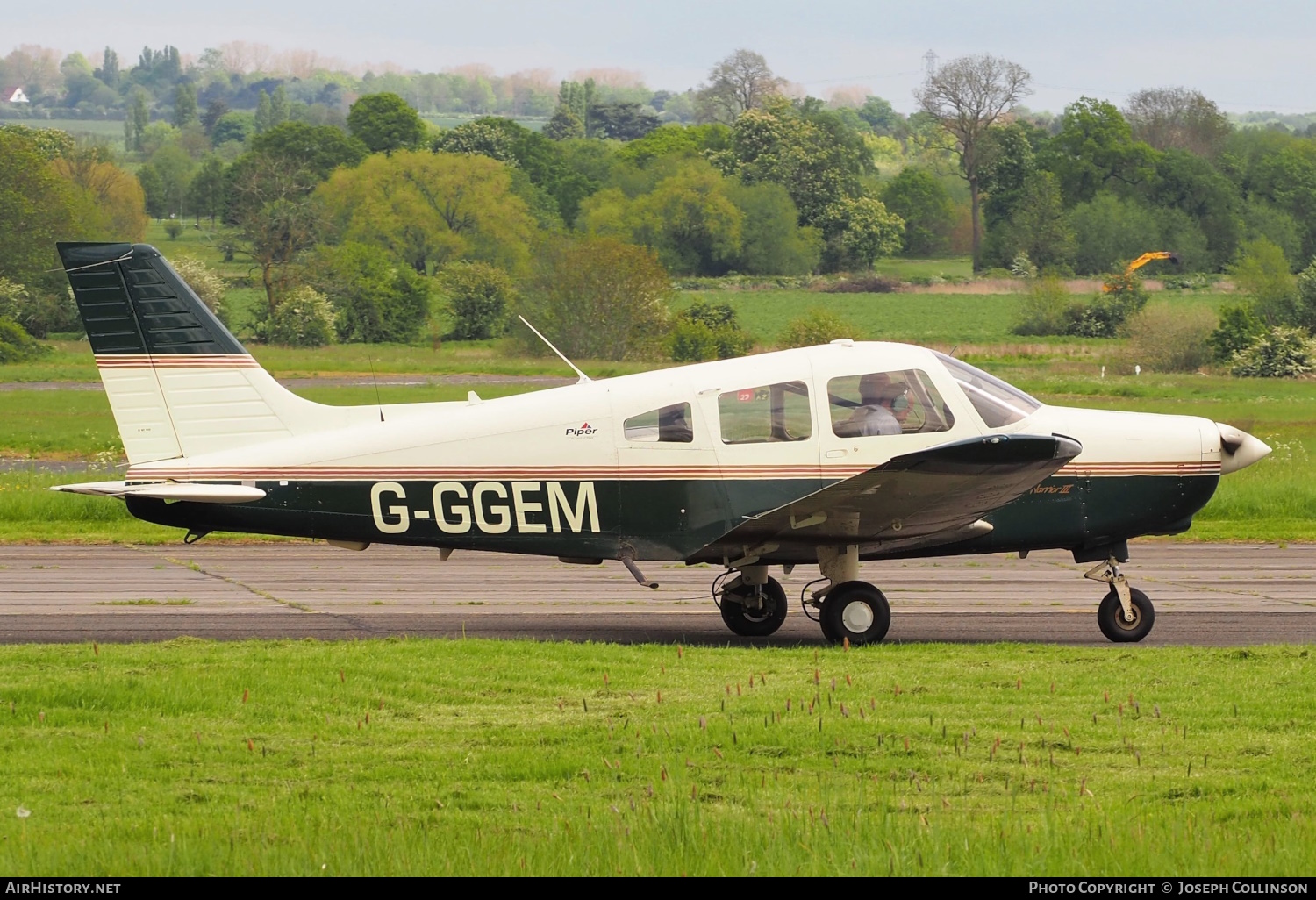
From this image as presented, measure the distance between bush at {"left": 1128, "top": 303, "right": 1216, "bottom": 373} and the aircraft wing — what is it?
4616 centimetres

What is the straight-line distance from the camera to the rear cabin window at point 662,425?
12.2 meters

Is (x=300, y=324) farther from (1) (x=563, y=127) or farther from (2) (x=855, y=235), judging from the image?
(1) (x=563, y=127)

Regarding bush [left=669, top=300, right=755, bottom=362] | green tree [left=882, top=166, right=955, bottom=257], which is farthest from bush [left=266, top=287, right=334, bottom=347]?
green tree [left=882, top=166, right=955, bottom=257]

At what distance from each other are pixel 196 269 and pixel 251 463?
2434 inches

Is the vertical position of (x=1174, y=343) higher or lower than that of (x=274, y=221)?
lower

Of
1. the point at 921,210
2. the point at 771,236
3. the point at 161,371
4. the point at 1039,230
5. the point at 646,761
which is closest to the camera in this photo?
the point at 646,761

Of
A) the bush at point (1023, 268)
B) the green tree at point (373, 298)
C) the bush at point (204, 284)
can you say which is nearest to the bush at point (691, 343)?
the green tree at point (373, 298)

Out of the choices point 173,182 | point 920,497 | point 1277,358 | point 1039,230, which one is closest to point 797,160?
point 1039,230

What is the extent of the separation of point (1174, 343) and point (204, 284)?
40.8m

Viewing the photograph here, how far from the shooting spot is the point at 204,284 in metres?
68.2

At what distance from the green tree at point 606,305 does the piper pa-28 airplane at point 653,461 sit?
41.4 m

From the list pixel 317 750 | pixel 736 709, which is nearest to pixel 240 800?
pixel 317 750
